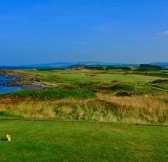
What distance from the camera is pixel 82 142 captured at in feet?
35.6

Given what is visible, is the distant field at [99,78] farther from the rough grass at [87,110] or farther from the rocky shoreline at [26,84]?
the rough grass at [87,110]

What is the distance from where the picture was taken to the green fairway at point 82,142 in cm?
931

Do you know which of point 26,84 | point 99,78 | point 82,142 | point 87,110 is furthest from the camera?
point 26,84

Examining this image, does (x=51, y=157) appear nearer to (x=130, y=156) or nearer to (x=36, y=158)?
(x=36, y=158)

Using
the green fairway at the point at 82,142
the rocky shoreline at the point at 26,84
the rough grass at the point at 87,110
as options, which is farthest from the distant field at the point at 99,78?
the green fairway at the point at 82,142

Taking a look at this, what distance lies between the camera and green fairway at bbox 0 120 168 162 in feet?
30.6

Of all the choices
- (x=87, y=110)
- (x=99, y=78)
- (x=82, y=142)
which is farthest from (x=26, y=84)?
(x=82, y=142)

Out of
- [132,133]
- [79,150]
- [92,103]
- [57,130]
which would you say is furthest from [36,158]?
[92,103]

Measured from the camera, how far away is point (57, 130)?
12742 mm

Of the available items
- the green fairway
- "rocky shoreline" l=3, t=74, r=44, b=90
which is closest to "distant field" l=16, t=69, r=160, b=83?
"rocky shoreline" l=3, t=74, r=44, b=90

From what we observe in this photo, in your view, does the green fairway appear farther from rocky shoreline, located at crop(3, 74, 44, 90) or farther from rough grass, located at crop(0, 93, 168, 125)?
rocky shoreline, located at crop(3, 74, 44, 90)

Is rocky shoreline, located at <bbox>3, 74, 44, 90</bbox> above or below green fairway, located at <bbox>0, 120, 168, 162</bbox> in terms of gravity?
below

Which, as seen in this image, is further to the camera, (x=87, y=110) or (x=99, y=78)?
(x=99, y=78)

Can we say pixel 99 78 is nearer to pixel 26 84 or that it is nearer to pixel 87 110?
pixel 26 84
